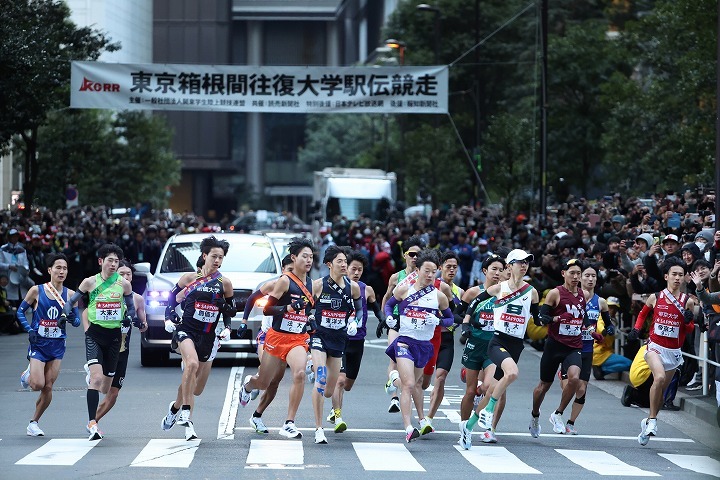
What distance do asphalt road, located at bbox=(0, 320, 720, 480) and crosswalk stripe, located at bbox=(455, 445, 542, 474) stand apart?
0.01 m

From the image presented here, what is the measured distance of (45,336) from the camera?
1403 cm

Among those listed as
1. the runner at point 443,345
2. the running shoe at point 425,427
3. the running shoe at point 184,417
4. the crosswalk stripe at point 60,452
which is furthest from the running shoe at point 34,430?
the runner at point 443,345

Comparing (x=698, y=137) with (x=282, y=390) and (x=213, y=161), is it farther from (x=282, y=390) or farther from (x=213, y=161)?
(x=213, y=161)

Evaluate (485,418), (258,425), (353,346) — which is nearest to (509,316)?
(485,418)

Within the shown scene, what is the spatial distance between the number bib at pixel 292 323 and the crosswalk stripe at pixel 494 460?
185 centimetres

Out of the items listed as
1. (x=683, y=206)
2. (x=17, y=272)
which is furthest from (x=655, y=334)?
(x=17, y=272)

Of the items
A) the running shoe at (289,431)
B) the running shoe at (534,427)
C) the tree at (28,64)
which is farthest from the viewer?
the tree at (28,64)

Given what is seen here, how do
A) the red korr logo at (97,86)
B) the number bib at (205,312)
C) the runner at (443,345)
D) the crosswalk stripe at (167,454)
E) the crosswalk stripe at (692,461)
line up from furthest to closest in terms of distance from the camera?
the red korr logo at (97,86) < the runner at (443,345) < the number bib at (205,312) < the crosswalk stripe at (692,461) < the crosswalk stripe at (167,454)

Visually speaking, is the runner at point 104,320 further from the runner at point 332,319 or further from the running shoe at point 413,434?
A: the running shoe at point 413,434

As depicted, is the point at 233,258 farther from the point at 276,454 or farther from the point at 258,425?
the point at 276,454

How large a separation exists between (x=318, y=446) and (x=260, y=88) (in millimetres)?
19110

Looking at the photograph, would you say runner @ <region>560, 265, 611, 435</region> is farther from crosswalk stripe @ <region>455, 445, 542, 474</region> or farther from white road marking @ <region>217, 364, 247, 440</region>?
white road marking @ <region>217, 364, 247, 440</region>

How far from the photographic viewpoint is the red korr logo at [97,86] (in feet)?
102

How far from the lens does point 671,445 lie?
14.5m
